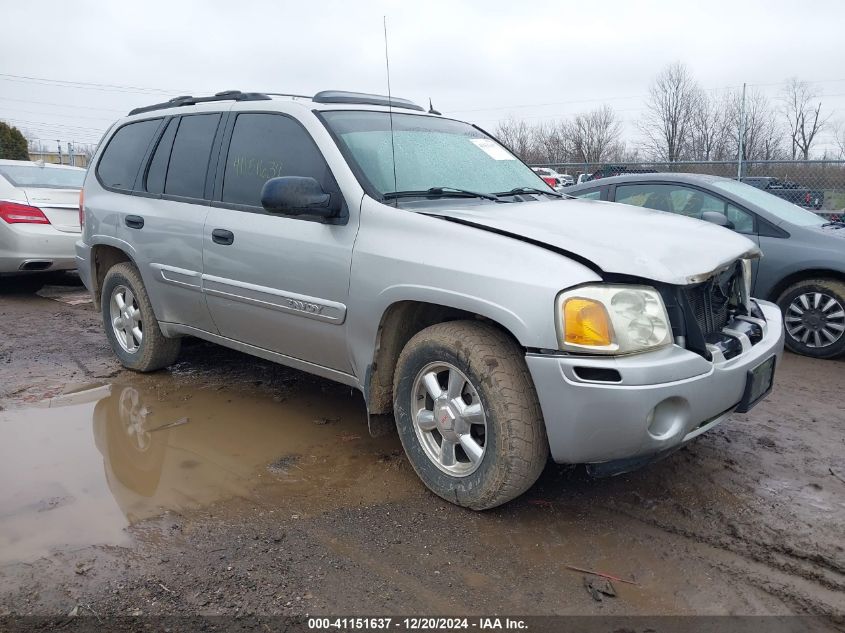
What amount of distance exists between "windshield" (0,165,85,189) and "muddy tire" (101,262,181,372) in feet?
12.8

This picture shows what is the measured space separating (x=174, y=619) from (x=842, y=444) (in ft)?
11.6

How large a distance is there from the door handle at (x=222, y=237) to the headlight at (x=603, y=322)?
6.94 feet

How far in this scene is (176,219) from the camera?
14.7 ft

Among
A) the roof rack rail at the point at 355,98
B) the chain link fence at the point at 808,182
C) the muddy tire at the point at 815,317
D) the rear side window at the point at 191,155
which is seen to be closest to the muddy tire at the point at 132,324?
the rear side window at the point at 191,155

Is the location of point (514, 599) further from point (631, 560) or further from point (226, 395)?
point (226, 395)

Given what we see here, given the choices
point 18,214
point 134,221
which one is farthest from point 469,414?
point 18,214

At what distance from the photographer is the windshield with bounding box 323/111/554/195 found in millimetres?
3709

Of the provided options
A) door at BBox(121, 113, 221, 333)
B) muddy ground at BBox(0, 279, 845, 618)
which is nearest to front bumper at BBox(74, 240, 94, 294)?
door at BBox(121, 113, 221, 333)

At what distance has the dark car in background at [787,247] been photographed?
574cm

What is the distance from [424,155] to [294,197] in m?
0.90

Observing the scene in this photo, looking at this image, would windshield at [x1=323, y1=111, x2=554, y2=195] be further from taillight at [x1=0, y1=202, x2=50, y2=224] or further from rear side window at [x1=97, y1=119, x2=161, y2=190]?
taillight at [x1=0, y1=202, x2=50, y2=224]

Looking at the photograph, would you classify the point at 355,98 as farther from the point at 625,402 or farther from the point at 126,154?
the point at 625,402

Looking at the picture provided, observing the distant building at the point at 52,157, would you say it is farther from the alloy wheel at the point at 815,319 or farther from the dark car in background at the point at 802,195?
the alloy wheel at the point at 815,319

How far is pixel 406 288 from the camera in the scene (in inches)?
126
